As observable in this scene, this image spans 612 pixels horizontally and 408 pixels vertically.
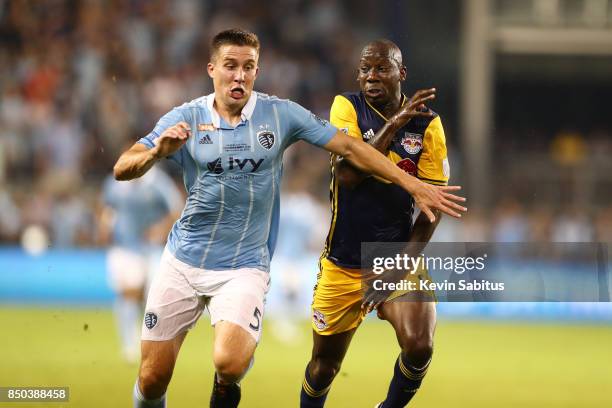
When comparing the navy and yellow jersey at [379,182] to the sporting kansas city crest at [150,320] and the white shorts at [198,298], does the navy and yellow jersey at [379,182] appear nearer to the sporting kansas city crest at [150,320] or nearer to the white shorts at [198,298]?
the white shorts at [198,298]

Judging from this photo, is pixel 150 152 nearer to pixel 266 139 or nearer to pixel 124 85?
pixel 266 139

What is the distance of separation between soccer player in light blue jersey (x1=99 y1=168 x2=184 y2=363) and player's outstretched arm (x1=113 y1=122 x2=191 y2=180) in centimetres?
501

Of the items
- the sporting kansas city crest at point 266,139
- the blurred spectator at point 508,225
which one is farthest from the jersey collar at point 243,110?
the blurred spectator at point 508,225

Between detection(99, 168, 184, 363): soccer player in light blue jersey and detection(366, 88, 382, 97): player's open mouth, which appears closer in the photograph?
detection(366, 88, 382, 97): player's open mouth

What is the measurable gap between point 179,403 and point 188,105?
2772mm

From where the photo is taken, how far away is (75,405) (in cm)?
741

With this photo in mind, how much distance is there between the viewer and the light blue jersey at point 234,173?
5836 mm

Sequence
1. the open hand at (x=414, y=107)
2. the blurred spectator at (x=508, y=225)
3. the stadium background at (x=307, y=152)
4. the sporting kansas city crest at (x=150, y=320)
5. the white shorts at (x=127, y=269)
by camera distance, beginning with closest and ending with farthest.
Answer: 1. the sporting kansas city crest at (x=150, y=320)
2. the open hand at (x=414, y=107)
3. the stadium background at (x=307, y=152)
4. the white shorts at (x=127, y=269)
5. the blurred spectator at (x=508, y=225)

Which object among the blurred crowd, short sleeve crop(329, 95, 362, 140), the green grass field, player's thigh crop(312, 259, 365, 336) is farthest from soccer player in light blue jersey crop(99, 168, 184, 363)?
short sleeve crop(329, 95, 362, 140)

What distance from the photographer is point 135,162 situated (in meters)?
5.44

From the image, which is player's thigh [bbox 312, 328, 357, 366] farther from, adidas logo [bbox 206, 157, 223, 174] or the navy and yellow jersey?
adidas logo [bbox 206, 157, 223, 174]

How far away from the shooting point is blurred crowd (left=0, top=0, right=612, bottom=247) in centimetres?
1380

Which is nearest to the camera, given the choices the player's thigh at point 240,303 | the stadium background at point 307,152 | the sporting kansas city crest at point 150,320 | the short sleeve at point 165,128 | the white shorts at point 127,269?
the short sleeve at point 165,128

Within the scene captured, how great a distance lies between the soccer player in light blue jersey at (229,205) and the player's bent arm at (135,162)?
0.22 meters
